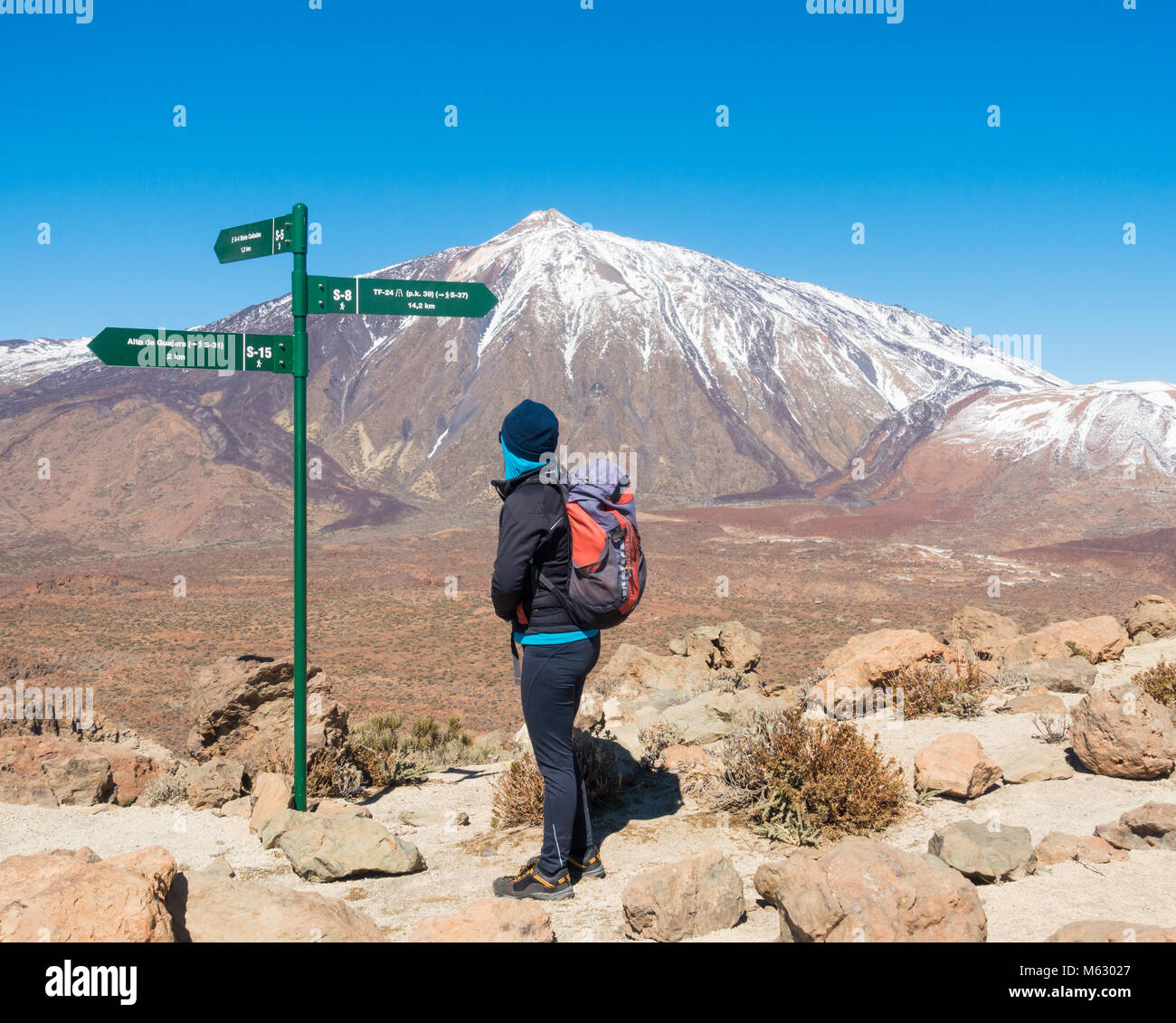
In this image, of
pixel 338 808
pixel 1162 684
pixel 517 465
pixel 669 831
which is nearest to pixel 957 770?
pixel 669 831

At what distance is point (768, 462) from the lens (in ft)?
232

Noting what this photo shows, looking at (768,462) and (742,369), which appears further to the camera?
(742,369)

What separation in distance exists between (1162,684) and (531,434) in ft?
16.7

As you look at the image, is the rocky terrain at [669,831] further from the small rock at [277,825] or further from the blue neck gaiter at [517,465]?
the blue neck gaiter at [517,465]

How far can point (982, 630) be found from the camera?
34.4ft

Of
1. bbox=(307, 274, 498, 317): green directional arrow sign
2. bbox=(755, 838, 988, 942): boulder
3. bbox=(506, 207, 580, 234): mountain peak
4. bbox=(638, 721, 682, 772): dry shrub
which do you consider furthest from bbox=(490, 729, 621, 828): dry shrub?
bbox=(506, 207, 580, 234): mountain peak

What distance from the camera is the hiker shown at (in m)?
3.24

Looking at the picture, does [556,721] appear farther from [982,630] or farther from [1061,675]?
[982,630]

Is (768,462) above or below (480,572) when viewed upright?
above

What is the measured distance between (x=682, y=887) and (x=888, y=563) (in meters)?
32.0

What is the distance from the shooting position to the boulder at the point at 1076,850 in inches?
135
